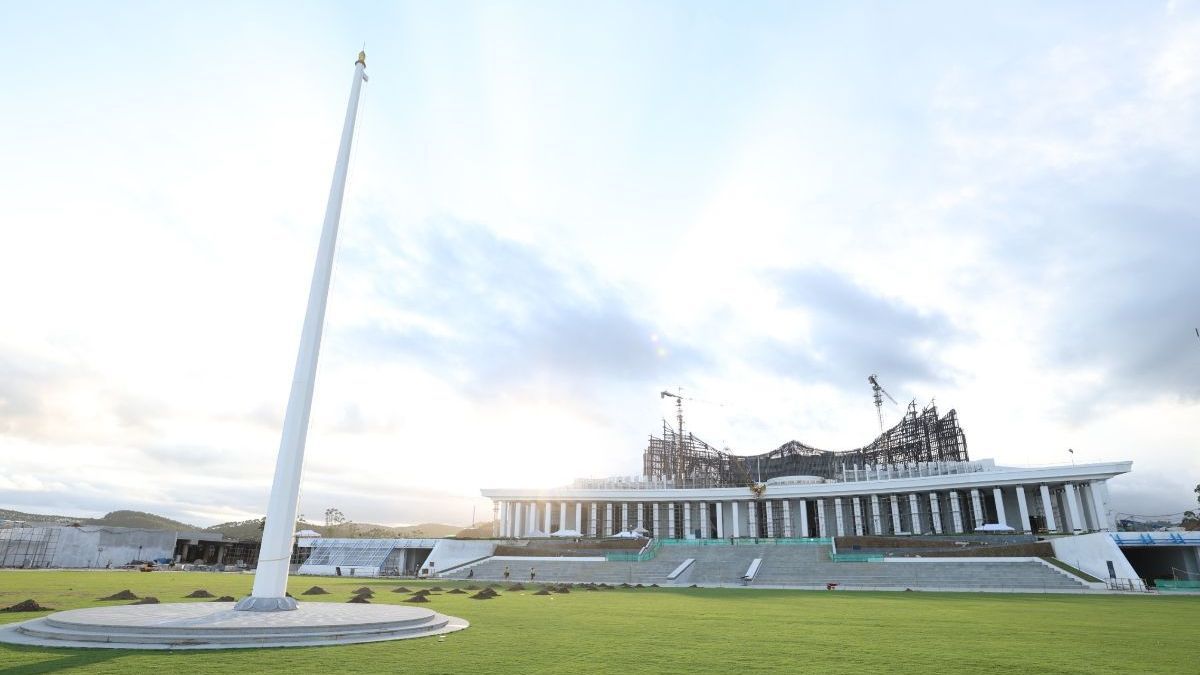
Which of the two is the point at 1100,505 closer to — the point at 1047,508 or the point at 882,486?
the point at 1047,508

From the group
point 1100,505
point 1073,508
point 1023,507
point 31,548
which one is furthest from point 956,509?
point 31,548

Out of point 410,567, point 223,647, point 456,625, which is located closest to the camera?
point 223,647

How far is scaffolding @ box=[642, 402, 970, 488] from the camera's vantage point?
280ft

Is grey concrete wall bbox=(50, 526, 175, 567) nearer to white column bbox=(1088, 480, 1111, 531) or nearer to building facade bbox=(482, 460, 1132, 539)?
building facade bbox=(482, 460, 1132, 539)

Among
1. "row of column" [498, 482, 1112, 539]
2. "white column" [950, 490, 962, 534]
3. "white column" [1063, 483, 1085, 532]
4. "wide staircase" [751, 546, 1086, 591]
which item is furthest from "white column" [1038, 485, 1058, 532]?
"wide staircase" [751, 546, 1086, 591]

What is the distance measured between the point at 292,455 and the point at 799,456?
9177cm

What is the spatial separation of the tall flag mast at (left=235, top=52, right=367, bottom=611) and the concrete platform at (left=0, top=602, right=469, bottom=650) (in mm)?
856

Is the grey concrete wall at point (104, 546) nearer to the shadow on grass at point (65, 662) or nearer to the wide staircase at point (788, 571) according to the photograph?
the wide staircase at point (788, 571)

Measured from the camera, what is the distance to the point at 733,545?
60531mm

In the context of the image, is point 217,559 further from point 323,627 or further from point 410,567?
point 323,627

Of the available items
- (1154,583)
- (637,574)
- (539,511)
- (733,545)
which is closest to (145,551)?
(539,511)

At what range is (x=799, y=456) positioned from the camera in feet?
327

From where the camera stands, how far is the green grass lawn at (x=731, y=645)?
12.1m

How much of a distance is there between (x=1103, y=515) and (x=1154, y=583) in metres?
22.0
